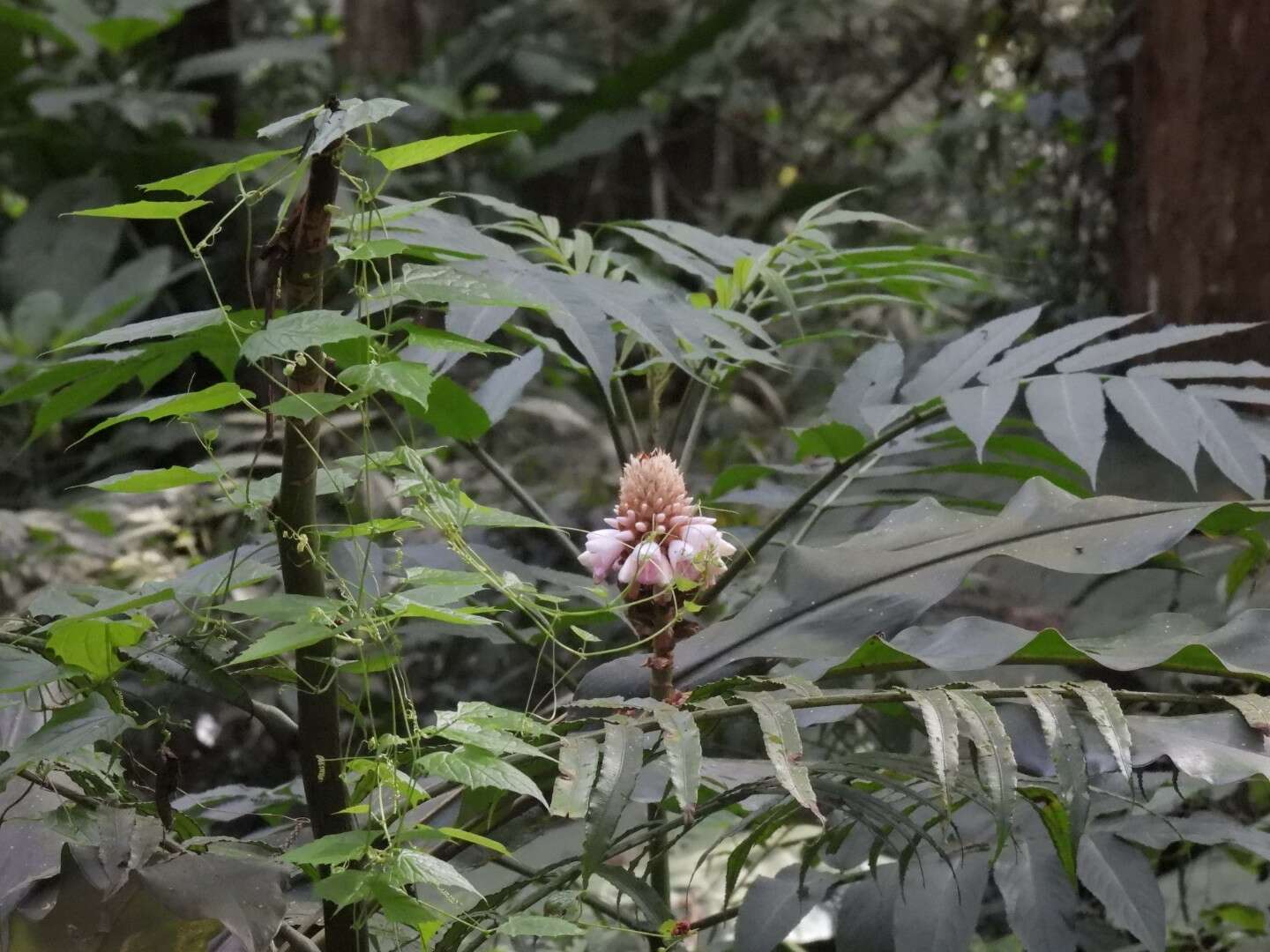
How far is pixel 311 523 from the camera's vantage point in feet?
2.26

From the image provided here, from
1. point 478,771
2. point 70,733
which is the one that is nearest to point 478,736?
point 478,771

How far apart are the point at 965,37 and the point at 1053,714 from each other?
261cm

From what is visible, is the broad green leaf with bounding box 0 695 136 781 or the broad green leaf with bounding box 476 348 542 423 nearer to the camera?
the broad green leaf with bounding box 0 695 136 781

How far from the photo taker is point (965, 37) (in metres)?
2.92

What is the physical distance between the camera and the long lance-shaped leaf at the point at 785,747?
1.93 feet

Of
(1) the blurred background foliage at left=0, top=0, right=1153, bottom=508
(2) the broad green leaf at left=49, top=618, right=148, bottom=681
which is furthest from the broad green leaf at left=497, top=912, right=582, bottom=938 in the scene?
(1) the blurred background foliage at left=0, top=0, right=1153, bottom=508

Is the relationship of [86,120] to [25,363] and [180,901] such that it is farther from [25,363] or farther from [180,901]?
[180,901]

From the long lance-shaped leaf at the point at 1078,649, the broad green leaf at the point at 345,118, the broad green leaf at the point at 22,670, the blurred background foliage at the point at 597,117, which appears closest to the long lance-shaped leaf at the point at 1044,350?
the long lance-shaped leaf at the point at 1078,649

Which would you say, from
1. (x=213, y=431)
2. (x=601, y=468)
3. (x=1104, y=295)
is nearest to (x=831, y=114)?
(x=601, y=468)

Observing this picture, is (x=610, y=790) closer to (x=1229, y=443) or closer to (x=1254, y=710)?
(x=1254, y=710)

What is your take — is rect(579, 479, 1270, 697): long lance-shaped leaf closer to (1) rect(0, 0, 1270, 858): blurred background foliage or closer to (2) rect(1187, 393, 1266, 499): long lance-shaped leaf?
(2) rect(1187, 393, 1266, 499): long lance-shaped leaf

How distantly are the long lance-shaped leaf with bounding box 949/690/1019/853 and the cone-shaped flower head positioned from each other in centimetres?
20

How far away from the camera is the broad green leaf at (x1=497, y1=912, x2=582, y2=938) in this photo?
62 cm

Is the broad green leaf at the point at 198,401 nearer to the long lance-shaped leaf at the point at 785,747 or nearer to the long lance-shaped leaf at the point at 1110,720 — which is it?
the long lance-shaped leaf at the point at 785,747
